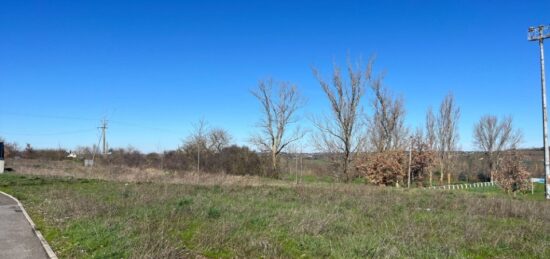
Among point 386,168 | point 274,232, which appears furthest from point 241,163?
point 274,232

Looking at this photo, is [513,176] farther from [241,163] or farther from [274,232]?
[274,232]

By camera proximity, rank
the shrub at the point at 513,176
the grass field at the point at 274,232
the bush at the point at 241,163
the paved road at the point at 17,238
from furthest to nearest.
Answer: the bush at the point at 241,163, the shrub at the point at 513,176, the paved road at the point at 17,238, the grass field at the point at 274,232

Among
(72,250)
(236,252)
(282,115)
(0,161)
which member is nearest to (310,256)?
(236,252)

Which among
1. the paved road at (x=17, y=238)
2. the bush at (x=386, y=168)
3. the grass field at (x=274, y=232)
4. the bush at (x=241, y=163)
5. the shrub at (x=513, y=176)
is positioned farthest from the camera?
the bush at (x=241, y=163)

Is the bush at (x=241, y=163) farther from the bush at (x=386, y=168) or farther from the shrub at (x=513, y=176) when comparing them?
the shrub at (x=513, y=176)

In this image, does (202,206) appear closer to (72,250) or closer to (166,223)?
(166,223)

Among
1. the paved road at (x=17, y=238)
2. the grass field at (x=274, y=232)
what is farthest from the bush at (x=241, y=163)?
the paved road at (x=17, y=238)

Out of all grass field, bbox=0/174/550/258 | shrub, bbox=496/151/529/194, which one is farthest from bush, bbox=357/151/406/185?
grass field, bbox=0/174/550/258

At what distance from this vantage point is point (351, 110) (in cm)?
4106

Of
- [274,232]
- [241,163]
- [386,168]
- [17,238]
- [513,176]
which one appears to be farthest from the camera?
[241,163]

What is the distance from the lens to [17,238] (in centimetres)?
854

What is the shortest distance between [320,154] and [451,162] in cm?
2525

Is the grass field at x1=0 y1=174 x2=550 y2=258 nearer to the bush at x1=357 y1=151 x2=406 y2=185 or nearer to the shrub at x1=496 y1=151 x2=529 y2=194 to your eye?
the bush at x1=357 y1=151 x2=406 y2=185

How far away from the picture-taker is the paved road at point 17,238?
24.0 ft
